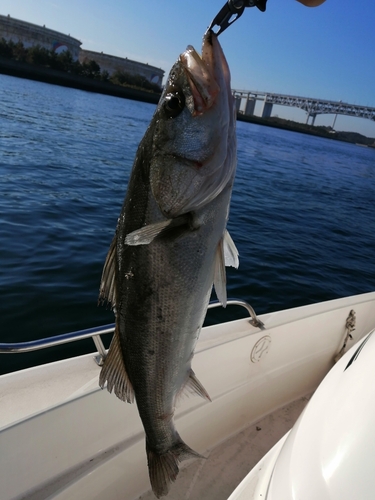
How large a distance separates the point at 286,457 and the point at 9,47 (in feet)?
298

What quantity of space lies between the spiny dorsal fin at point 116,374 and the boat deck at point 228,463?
5.59 feet

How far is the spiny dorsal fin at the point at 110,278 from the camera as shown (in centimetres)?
166

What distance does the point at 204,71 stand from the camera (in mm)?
1443

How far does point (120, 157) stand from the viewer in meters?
18.9

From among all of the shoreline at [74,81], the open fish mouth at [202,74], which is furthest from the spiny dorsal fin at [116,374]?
the shoreline at [74,81]

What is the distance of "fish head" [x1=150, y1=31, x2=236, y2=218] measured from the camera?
1.48m

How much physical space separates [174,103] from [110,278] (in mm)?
773

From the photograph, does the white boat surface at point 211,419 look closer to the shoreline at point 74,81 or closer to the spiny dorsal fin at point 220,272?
the spiny dorsal fin at point 220,272

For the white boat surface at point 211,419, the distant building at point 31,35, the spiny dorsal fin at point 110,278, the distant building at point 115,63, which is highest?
the distant building at point 31,35

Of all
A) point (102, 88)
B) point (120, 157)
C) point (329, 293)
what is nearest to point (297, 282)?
point (329, 293)

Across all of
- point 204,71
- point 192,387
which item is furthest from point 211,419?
point 204,71

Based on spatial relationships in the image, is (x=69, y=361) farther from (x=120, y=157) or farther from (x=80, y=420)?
(x=120, y=157)

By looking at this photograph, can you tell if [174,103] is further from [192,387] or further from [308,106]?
[308,106]

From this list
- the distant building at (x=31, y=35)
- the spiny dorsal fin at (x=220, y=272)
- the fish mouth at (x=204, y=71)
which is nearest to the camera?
the fish mouth at (x=204, y=71)
